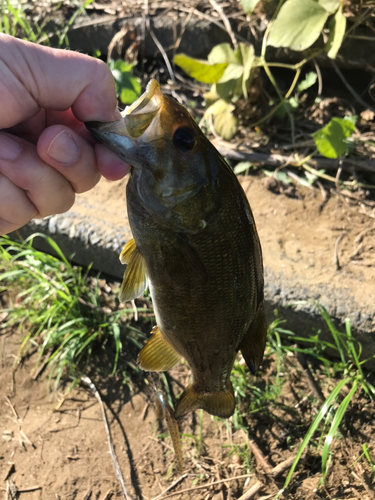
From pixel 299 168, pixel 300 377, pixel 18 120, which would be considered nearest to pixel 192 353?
pixel 18 120

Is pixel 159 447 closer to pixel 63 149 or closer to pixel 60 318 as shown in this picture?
pixel 60 318

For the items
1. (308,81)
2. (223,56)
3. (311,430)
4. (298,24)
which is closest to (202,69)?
(223,56)

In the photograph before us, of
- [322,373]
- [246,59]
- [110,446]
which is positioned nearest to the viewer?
[110,446]

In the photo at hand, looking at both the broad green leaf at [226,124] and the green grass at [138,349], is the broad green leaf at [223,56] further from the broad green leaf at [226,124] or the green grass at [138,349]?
the green grass at [138,349]

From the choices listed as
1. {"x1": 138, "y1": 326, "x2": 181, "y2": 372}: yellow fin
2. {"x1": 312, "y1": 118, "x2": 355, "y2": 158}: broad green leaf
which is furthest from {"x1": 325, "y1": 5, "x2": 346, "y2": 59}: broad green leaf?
{"x1": 138, "y1": 326, "x2": 181, "y2": 372}: yellow fin

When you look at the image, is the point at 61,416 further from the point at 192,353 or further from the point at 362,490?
the point at 362,490

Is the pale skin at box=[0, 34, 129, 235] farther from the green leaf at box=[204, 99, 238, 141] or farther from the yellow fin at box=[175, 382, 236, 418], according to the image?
the green leaf at box=[204, 99, 238, 141]

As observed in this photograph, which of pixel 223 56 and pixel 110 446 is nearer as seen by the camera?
pixel 110 446

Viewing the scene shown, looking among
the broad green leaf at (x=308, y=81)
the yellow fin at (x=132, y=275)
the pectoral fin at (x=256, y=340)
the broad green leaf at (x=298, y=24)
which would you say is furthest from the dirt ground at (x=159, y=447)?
the broad green leaf at (x=308, y=81)
